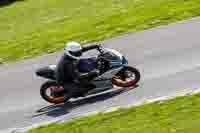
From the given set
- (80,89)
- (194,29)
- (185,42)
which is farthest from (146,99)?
(194,29)

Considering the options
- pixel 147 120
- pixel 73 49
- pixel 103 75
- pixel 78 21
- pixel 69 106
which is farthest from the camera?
pixel 78 21

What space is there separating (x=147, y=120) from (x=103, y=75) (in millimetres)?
3050

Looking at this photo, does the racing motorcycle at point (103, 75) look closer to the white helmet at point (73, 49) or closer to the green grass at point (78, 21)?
the white helmet at point (73, 49)

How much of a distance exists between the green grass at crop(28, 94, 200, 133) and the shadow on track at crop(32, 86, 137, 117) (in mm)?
1161

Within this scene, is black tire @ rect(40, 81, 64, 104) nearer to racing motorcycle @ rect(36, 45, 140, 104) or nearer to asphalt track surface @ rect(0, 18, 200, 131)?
racing motorcycle @ rect(36, 45, 140, 104)

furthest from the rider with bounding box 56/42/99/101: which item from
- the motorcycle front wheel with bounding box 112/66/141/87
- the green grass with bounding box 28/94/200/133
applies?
the green grass with bounding box 28/94/200/133

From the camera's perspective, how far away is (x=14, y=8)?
117 ft

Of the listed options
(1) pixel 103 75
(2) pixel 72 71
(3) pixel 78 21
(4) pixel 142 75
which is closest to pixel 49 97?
(2) pixel 72 71

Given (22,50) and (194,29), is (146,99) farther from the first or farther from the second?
(22,50)

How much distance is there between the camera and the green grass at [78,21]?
22891 mm

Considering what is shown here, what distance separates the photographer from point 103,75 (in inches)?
651

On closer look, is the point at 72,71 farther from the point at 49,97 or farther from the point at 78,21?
the point at 78,21

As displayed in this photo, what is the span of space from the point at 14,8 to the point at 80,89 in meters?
19.9

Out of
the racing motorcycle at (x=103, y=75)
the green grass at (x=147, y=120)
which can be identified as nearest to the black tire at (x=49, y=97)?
the racing motorcycle at (x=103, y=75)
